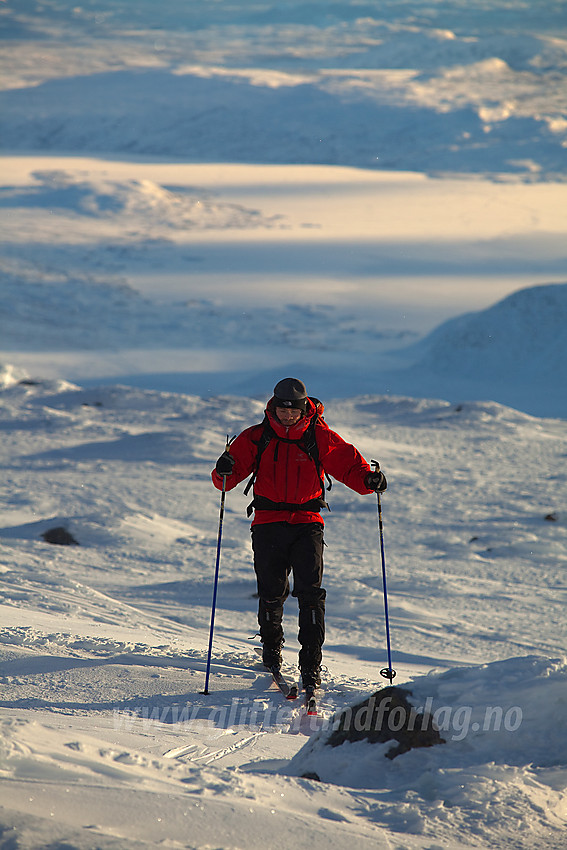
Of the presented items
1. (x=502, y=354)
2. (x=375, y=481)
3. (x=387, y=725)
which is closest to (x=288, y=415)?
(x=375, y=481)

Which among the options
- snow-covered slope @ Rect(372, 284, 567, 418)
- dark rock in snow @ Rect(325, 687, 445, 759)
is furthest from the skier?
snow-covered slope @ Rect(372, 284, 567, 418)

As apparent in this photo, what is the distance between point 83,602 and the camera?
214 inches

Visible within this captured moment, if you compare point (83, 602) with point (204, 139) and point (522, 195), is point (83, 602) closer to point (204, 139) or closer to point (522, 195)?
point (522, 195)

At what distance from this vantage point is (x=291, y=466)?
3521 mm

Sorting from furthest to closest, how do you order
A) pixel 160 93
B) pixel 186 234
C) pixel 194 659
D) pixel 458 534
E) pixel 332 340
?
pixel 160 93, pixel 186 234, pixel 332 340, pixel 458 534, pixel 194 659

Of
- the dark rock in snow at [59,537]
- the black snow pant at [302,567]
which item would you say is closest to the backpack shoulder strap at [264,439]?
the black snow pant at [302,567]

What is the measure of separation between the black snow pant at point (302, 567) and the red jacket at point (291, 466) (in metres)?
0.05

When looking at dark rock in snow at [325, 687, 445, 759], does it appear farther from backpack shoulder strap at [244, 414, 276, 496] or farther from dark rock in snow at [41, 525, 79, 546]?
dark rock in snow at [41, 525, 79, 546]

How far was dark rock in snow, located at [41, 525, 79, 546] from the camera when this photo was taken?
23.6ft

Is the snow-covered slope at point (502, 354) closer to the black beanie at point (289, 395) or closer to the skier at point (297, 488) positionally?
the skier at point (297, 488)

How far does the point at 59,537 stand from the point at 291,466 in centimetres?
429

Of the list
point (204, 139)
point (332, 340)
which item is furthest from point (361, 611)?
point (204, 139)

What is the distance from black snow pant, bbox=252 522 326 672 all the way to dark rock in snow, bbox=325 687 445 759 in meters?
0.77

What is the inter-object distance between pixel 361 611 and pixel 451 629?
0.64 metres
